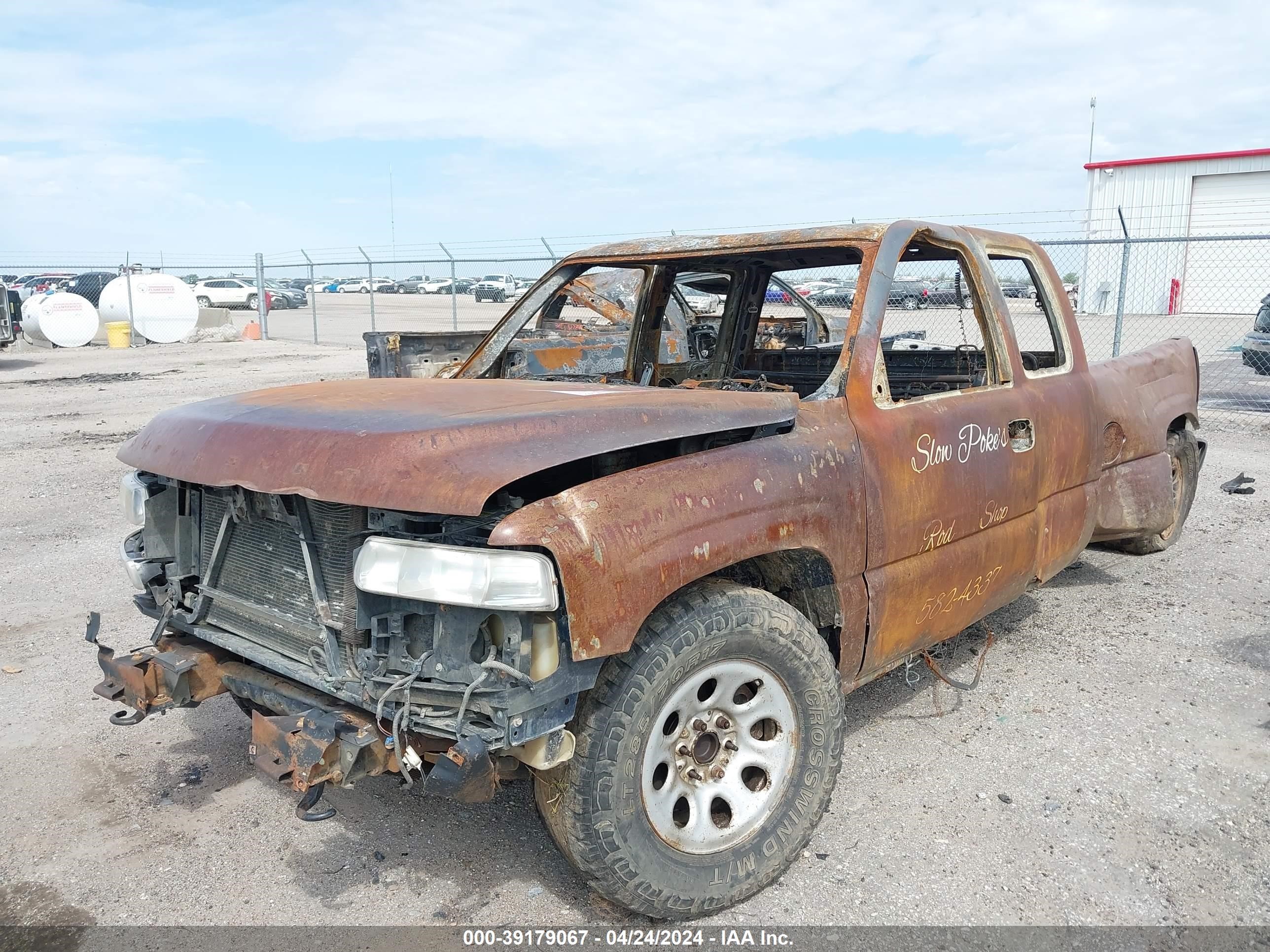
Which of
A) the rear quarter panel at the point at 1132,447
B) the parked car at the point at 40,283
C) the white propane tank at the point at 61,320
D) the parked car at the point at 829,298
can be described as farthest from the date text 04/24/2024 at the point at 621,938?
the parked car at the point at 40,283

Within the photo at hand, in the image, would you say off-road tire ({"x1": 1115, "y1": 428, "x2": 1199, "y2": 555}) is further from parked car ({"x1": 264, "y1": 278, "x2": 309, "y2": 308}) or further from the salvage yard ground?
parked car ({"x1": 264, "y1": 278, "x2": 309, "y2": 308})

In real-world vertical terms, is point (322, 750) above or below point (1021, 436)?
below

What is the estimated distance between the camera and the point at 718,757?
2.71 m

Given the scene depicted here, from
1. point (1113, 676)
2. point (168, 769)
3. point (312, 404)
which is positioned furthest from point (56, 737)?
point (1113, 676)

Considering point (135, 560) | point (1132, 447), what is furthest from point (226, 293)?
point (1132, 447)

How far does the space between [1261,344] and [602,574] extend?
1230cm

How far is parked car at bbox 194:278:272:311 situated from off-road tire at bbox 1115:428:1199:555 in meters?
37.5

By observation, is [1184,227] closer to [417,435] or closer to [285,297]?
[417,435]

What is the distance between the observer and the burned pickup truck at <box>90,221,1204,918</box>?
2.28 metres

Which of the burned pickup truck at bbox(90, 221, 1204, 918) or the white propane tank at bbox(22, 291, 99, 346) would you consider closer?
the burned pickup truck at bbox(90, 221, 1204, 918)

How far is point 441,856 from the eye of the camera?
A: 300cm

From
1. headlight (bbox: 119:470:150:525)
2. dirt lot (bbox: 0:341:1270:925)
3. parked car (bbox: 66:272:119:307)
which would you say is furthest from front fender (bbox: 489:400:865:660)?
parked car (bbox: 66:272:119:307)

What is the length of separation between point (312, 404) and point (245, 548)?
1.51 feet

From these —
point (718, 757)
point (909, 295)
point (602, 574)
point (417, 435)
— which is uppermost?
point (909, 295)
